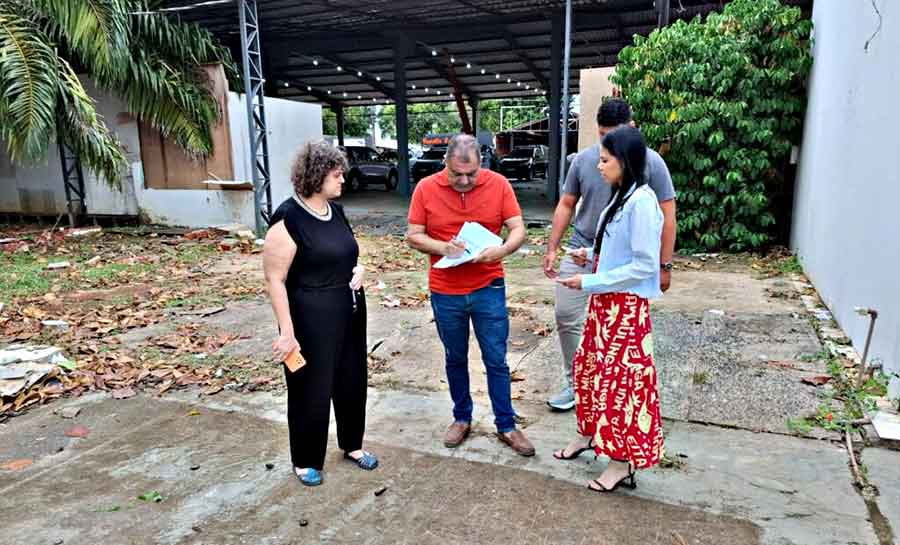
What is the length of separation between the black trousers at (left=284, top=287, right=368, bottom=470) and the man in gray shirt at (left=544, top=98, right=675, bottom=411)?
3.71ft

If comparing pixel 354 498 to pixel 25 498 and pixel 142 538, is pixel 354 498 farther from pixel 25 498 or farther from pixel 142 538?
pixel 25 498

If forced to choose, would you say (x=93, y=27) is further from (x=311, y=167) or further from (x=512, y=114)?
(x=512, y=114)

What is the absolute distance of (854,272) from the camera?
4.48 meters

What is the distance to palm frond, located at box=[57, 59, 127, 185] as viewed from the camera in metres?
9.23

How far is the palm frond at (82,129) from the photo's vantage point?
30.3 ft

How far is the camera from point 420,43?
681 inches

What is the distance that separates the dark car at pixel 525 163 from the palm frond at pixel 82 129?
15.3m

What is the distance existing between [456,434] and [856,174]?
3974 millimetres

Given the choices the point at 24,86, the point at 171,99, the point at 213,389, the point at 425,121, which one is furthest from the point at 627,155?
the point at 425,121

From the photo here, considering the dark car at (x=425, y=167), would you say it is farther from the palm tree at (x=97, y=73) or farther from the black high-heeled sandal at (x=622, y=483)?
the black high-heeled sandal at (x=622, y=483)

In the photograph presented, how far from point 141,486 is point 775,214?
28.0ft

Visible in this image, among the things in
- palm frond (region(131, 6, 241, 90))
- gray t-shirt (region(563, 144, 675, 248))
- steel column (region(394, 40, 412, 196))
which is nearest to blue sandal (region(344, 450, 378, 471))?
gray t-shirt (region(563, 144, 675, 248))

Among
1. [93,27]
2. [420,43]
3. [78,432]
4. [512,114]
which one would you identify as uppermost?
[420,43]

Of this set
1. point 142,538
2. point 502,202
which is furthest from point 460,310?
point 142,538
